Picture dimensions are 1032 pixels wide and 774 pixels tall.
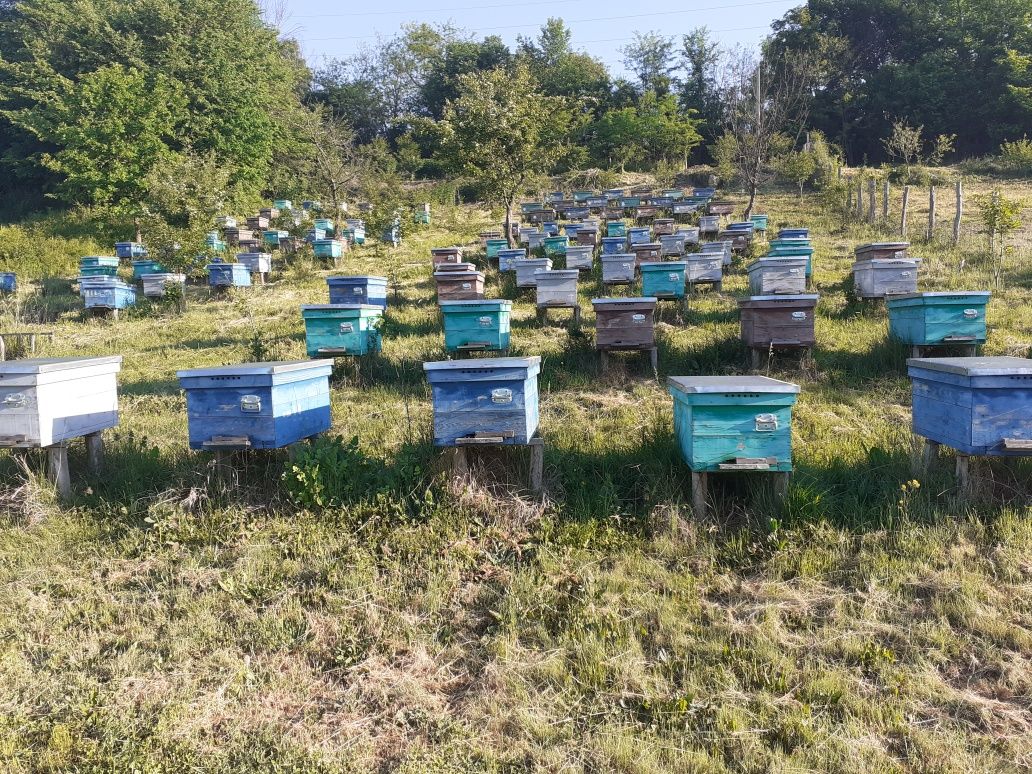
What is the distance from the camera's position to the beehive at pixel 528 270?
13.9 m

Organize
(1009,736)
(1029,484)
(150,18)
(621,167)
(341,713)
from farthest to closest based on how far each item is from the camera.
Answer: (621,167)
(150,18)
(1029,484)
(341,713)
(1009,736)

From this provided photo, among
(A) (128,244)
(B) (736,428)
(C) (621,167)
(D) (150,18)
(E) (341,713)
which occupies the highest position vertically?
(D) (150,18)

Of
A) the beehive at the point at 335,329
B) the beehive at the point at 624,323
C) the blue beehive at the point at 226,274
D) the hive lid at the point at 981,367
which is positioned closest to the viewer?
the hive lid at the point at 981,367

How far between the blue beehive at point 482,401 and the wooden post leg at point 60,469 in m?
3.53

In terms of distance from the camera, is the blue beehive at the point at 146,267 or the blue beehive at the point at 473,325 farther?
the blue beehive at the point at 146,267

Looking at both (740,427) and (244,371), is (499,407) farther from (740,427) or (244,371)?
(244,371)

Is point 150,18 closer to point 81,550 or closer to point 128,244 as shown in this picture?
point 128,244

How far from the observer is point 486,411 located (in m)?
5.40

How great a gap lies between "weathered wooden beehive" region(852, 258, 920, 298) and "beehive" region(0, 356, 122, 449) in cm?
1091

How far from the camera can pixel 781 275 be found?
1084 centimetres

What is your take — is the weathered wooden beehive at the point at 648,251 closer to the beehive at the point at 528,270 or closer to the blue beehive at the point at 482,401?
the beehive at the point at 528,270

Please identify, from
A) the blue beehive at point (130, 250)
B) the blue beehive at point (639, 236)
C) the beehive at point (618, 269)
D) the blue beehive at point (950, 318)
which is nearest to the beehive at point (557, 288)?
the beehive at point (618, 269)

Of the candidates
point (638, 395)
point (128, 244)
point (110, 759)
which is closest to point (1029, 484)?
point (638, 395)

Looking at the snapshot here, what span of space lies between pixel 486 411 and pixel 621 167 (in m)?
38.0
